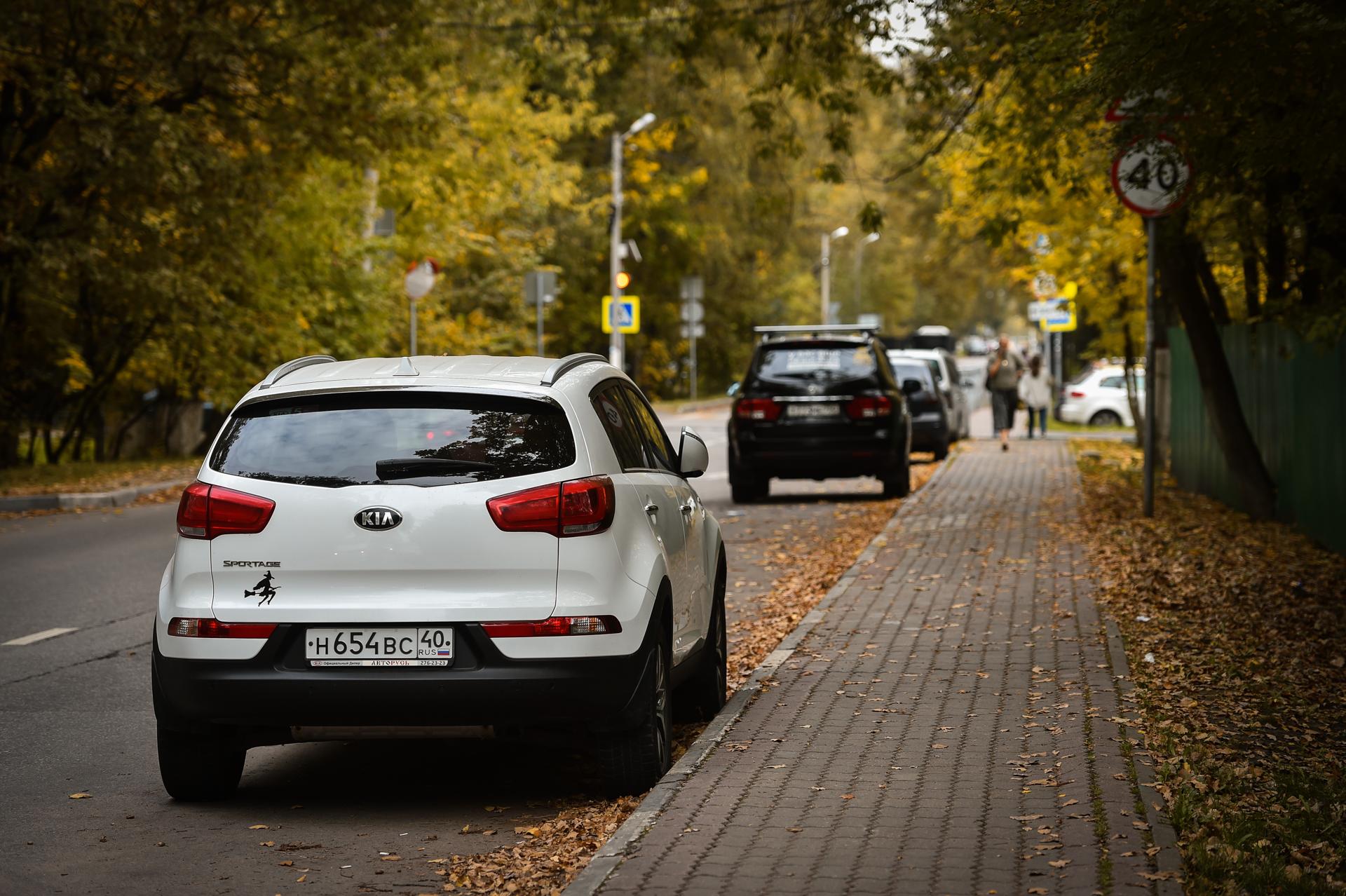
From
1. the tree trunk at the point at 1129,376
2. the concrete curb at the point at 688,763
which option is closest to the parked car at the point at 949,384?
the tree trunk at the point at 1129,376

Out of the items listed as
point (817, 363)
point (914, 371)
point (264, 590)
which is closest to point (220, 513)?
point (264, 590)

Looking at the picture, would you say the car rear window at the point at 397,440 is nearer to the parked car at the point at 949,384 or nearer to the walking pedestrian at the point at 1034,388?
the parked car at the point at 949,384

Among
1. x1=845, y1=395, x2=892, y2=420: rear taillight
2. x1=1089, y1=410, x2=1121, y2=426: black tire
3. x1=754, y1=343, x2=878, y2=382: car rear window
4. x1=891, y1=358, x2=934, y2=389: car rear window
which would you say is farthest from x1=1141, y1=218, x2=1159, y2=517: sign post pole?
x1=1089, y1=410, x2=1121, y2=426: black tire

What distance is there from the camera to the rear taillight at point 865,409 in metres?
19.8

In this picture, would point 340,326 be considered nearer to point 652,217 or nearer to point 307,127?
point 307,127

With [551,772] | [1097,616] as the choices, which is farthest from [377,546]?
[1097,616]

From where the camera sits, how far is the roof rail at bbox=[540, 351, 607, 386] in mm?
6559

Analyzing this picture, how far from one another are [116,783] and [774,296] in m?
59.6

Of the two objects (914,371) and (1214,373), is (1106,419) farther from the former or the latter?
(1214,373)

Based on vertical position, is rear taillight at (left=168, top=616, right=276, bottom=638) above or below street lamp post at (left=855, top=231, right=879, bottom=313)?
below

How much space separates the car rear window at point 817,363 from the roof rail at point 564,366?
12.5 m

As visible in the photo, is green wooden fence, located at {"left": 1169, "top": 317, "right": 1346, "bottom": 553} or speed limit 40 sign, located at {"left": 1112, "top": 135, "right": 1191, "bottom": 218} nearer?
speed limit 40 sign, located at {"left": 1112, "top": 135, "right": 1191, "bottom": 218}

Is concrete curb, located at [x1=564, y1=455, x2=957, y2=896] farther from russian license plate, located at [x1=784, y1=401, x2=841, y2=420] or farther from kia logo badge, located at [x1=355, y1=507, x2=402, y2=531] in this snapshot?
russian license plate, located at [x1=784, y1=401, x2=841, y2=420]

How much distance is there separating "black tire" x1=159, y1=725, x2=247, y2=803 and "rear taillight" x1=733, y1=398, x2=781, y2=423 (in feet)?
44.3
